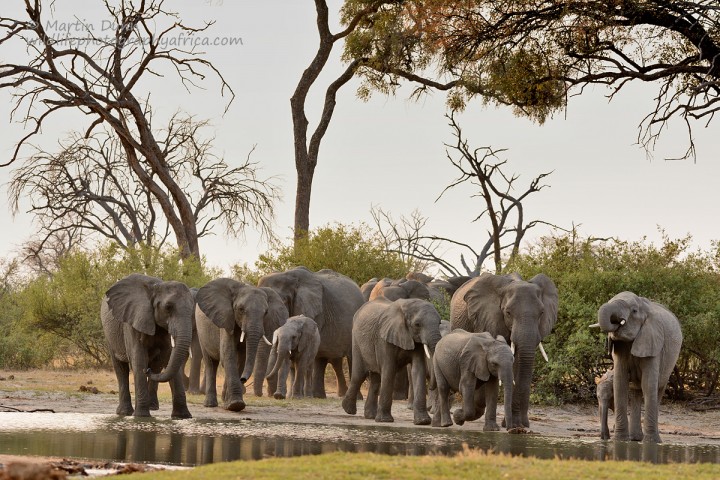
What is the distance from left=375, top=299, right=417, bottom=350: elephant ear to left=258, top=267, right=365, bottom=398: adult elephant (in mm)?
5579

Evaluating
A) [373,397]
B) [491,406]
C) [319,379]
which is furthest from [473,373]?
[319,379]

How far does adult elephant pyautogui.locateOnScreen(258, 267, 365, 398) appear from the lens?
24203 mm

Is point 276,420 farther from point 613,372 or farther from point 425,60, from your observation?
point 425,60

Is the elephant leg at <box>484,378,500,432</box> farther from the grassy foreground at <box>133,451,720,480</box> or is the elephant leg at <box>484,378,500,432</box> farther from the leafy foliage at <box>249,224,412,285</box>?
the leafy foliage at <box>249,224,412,285</box>

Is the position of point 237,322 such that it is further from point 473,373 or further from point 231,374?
point 473,373

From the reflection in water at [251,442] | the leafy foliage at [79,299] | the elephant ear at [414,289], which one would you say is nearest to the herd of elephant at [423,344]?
the reflection in water at [251,442]

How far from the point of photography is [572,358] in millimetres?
22469

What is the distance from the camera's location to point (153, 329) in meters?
17.3

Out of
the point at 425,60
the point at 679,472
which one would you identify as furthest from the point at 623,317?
the point at 425,60

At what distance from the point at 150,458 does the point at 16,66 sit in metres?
25.0

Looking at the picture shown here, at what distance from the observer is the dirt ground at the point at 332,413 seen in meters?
18.1

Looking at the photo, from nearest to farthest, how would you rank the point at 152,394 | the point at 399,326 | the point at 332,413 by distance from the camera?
the point at 399,326, the point at 152,394, the point at 332,413

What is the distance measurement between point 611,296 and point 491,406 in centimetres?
740

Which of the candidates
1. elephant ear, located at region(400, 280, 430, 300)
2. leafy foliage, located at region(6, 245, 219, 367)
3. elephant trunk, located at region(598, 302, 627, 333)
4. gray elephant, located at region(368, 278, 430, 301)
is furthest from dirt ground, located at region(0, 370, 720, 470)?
leafy foliage, located at region(6, 245, 219, 367)
